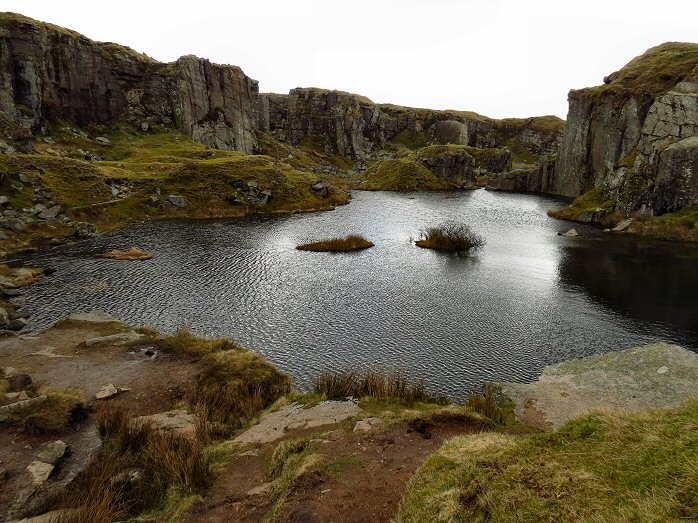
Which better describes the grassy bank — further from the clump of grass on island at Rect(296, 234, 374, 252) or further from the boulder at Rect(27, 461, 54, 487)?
the boulder at Rect(27, 461, 54, 487)

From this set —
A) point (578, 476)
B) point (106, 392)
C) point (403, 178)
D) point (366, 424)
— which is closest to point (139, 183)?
point (106, 392)

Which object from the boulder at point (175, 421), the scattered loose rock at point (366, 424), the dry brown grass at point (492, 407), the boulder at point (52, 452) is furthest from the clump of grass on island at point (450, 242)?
the boulder at point (52, 452)

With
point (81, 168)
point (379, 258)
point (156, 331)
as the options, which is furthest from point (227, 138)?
point (156, 331)

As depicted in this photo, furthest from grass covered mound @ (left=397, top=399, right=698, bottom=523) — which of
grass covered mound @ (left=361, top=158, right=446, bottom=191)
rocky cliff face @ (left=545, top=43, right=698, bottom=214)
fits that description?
grass covered mound @ (left=361, top=158, right=446, bottom=191)

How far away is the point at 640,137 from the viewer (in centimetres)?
9781

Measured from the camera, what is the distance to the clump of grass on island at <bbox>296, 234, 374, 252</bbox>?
61594 millimetres

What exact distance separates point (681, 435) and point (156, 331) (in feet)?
106

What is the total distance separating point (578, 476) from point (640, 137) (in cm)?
11382

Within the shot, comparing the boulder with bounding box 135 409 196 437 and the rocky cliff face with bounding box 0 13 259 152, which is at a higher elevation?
the rocky cliff face with bounding box 0 13 259 152

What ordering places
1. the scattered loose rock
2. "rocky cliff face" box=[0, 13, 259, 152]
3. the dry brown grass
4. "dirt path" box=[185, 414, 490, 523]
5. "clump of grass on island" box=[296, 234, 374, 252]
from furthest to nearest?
"rocky cliff face" box=[0, 13, 259, 152]
"clump of grass on island" box=[296, 234, 374, 252]
the dry brown grass
the scattered loose rock
"dirt path" box=[185, 414, 490, 523]

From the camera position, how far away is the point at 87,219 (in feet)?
229

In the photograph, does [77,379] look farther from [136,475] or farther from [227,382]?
[136,475]

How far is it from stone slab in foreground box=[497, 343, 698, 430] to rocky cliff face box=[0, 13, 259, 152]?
11173 cm

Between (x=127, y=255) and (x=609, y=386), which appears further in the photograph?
(x=127, y=255)
